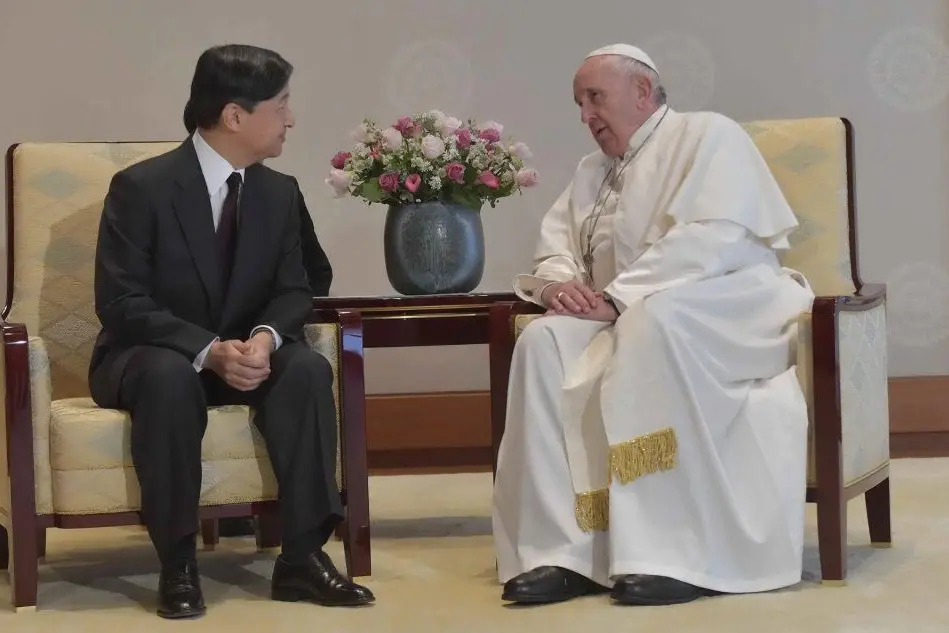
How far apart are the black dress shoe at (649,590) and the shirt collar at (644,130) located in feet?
3.98

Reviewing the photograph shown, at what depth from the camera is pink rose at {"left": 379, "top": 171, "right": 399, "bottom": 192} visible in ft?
12.9

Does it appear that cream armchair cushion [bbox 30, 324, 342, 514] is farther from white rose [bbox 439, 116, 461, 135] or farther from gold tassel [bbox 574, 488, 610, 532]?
white rose [bbox 439, 116, 461, 135]

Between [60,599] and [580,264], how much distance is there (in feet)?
5.25


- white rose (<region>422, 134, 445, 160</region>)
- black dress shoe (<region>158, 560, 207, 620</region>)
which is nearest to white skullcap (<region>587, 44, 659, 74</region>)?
white rose (<region>422, 134, 445, 160</region>)

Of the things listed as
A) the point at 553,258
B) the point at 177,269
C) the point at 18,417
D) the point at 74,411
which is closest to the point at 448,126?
the point at 553,258

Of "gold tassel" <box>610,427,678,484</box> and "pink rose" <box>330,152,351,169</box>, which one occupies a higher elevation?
"pink rose" <box>330,152,351,169</box>

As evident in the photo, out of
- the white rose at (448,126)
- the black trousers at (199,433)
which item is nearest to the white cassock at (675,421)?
the black trousers at (199,433)

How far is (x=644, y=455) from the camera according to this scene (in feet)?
10.4

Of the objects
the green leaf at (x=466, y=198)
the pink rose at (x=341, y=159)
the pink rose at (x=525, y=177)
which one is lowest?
the green leaf at (x=466, y=198)

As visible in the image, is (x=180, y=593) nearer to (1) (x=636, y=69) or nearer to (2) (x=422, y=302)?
(2) (x=422, y=302)

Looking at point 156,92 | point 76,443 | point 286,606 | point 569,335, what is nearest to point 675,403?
point 569,335

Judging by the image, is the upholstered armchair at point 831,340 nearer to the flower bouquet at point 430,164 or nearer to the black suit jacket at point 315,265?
the flower bouquet at point 430,164

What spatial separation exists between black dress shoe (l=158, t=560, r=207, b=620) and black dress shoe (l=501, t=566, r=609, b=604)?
2.29ft

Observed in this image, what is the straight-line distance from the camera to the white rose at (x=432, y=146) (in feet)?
12.8
